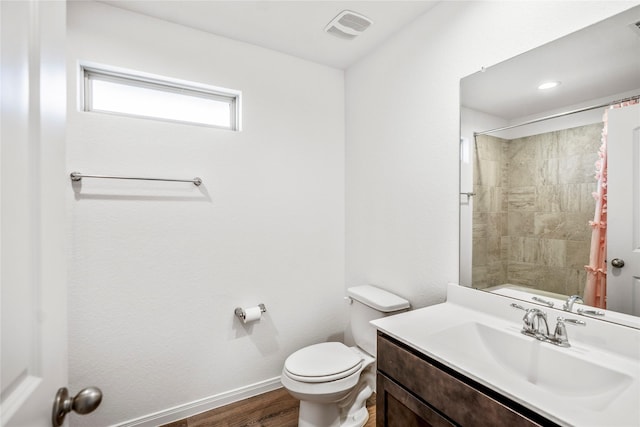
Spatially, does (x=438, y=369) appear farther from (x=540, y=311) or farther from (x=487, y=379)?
(x=540, y=311)

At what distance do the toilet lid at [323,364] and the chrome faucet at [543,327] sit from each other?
860 mm

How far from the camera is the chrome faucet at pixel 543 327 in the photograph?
1.01 meters

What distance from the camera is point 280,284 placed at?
2.07 m

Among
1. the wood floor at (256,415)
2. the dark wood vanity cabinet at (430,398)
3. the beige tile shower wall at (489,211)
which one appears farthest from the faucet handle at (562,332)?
the wood floor at (256,415)

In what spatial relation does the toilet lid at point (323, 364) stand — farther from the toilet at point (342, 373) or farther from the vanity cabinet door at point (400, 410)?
the vanity cabinet door at point (400, 410)

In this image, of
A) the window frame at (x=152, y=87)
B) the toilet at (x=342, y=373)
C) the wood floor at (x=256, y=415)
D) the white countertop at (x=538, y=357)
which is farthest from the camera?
the wood floor at (x=256, y=415)

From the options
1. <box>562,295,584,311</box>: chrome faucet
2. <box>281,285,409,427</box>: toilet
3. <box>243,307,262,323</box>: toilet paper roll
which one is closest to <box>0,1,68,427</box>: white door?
<box>281,285,409,427</box>: toilet

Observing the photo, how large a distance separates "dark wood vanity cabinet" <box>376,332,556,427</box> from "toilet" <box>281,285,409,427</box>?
13.4 inches

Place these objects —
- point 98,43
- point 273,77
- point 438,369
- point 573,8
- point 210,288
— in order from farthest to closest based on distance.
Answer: point 273,77 < point 210,288 < point 98,43 < point 573,8 < point 438,369

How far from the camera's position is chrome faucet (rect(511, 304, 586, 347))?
101cm

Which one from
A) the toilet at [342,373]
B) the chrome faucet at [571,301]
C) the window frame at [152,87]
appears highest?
the window frame at [152,87]

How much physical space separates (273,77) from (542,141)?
1.62 metres

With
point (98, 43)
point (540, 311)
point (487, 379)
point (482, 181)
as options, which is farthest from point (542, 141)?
point (98, 43)

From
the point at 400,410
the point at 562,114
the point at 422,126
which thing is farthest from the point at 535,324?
the point at 422,126
